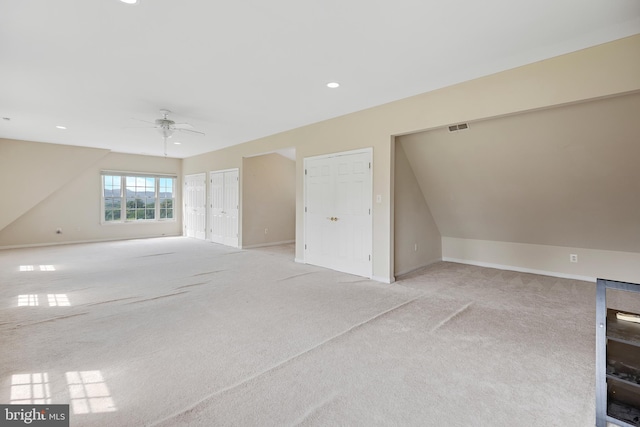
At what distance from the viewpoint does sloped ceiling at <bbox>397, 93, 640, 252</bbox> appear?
10.6 ft

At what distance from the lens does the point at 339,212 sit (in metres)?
5.09

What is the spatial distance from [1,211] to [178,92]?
647 cm

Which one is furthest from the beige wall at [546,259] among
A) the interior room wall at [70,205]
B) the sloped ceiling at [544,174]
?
the interior room wall at [70,205]

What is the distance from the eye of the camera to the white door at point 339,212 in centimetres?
468

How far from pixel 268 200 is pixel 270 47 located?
5464 millimetres

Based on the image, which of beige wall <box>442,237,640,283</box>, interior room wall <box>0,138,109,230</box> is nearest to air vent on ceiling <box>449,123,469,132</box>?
beige wall <box>442,237,640,283</box>

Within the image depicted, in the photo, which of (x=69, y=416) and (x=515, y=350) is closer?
(x=69, y=416)

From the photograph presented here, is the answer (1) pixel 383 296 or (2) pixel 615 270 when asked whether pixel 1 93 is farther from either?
(2) pixel 615 270

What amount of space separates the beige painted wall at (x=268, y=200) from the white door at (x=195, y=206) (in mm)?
1977

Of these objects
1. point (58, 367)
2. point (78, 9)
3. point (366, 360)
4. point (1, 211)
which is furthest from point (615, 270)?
point (1, 211)

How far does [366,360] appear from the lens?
2.27 metres

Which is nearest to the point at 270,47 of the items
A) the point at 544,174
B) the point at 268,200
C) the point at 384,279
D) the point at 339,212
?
the point at 339,212

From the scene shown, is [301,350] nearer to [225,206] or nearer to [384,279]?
[384,279]

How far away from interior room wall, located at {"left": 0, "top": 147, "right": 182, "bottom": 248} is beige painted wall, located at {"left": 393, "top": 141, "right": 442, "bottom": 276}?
8.15 m
